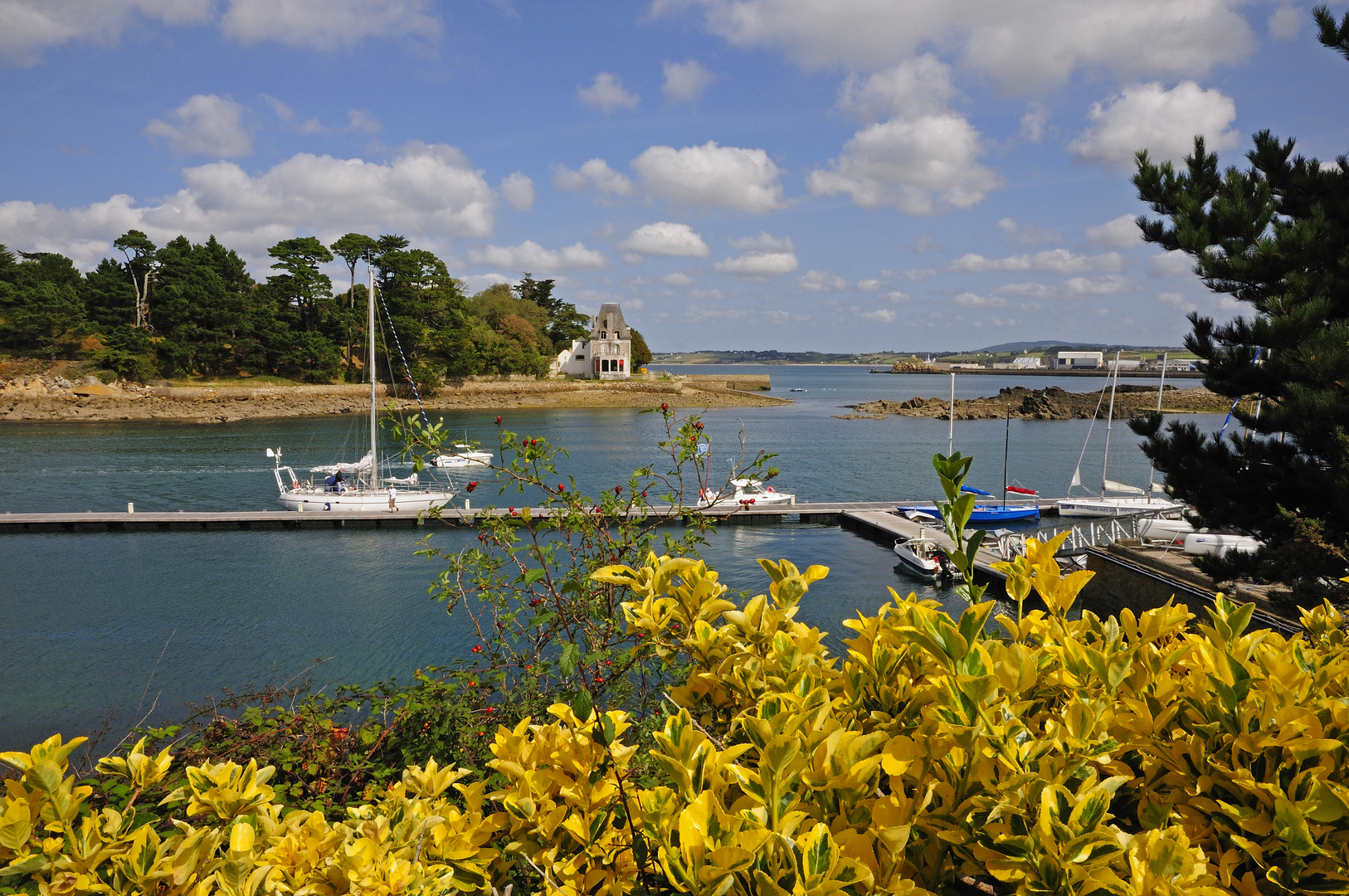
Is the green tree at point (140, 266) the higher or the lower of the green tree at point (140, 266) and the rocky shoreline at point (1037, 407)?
the higher

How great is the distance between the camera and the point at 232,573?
1738 centimetres

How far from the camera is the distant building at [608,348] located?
73.2m

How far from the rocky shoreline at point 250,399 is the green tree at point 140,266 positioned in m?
7.15

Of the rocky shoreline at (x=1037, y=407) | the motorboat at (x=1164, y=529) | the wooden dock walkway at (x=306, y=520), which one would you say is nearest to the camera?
the motorboat at (x=1164, y=529)

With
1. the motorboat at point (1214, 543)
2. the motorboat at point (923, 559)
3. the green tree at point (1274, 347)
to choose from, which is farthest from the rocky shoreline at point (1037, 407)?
the green tree at point (1274, 347)

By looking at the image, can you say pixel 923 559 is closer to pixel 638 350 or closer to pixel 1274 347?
pixel 1274 347

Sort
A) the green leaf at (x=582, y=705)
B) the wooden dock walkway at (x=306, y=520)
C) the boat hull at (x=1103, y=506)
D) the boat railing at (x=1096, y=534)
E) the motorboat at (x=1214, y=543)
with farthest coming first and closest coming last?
the boat hull at (x=1103, y=506) → the wooden dock walkway at (x=306, y=520) → the boat railing at (x=1096, y=534) → the motorboat at (x=1214, y=543) → the green leaf at (x=582, y=705)

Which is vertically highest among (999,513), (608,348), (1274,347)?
(608,348)

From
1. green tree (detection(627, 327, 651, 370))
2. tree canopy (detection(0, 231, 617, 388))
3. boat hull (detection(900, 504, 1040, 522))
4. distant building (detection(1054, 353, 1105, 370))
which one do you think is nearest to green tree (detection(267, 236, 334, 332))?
tree canopy (detection(0, 231, 617, 388))

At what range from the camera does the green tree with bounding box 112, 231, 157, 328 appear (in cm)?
5491

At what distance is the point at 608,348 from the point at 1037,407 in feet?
127

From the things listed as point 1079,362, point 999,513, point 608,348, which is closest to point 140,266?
point 608,348

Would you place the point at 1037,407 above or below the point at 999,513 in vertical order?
above

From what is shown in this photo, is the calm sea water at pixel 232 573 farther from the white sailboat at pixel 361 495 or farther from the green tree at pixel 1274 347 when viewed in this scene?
the green tree at pixel 1274 347
